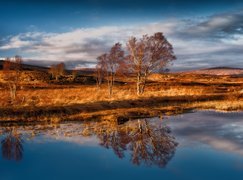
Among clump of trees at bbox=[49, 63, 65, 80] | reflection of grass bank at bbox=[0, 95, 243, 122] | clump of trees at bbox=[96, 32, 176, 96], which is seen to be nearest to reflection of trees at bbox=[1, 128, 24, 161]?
reflection of grass bank at bbox=[0, 95, 243, 122]

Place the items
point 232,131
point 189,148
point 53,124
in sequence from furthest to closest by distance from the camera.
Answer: point 53,124 < point 232,131 < point 189,148

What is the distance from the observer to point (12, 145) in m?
14.1

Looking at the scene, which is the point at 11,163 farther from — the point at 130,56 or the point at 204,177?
the point at 130,56

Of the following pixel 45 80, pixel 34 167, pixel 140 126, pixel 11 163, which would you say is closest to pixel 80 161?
pixel 34 167

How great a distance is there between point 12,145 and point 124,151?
4.97 meters

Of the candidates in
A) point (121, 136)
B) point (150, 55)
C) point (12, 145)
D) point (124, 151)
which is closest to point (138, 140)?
point (121, 136)

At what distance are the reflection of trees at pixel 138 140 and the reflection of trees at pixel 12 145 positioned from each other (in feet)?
10.8

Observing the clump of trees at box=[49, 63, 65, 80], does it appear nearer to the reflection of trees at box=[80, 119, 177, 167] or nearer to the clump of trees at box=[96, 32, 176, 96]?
the clump of trees at box=[96, 32, 176, 96]

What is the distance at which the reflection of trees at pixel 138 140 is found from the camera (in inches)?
463

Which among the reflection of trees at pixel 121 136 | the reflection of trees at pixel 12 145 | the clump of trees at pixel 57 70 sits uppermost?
the clump of trees at pixel 57 70

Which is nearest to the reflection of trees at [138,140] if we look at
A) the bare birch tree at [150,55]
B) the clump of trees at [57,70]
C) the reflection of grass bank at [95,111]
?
the reflection of grass bank at [95,111]

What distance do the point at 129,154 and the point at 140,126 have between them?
242 inches

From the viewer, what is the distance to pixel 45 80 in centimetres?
9812

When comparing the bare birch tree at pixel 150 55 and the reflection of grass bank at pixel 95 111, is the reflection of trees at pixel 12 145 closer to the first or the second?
the reflection of grass bank at pixel 95 111
